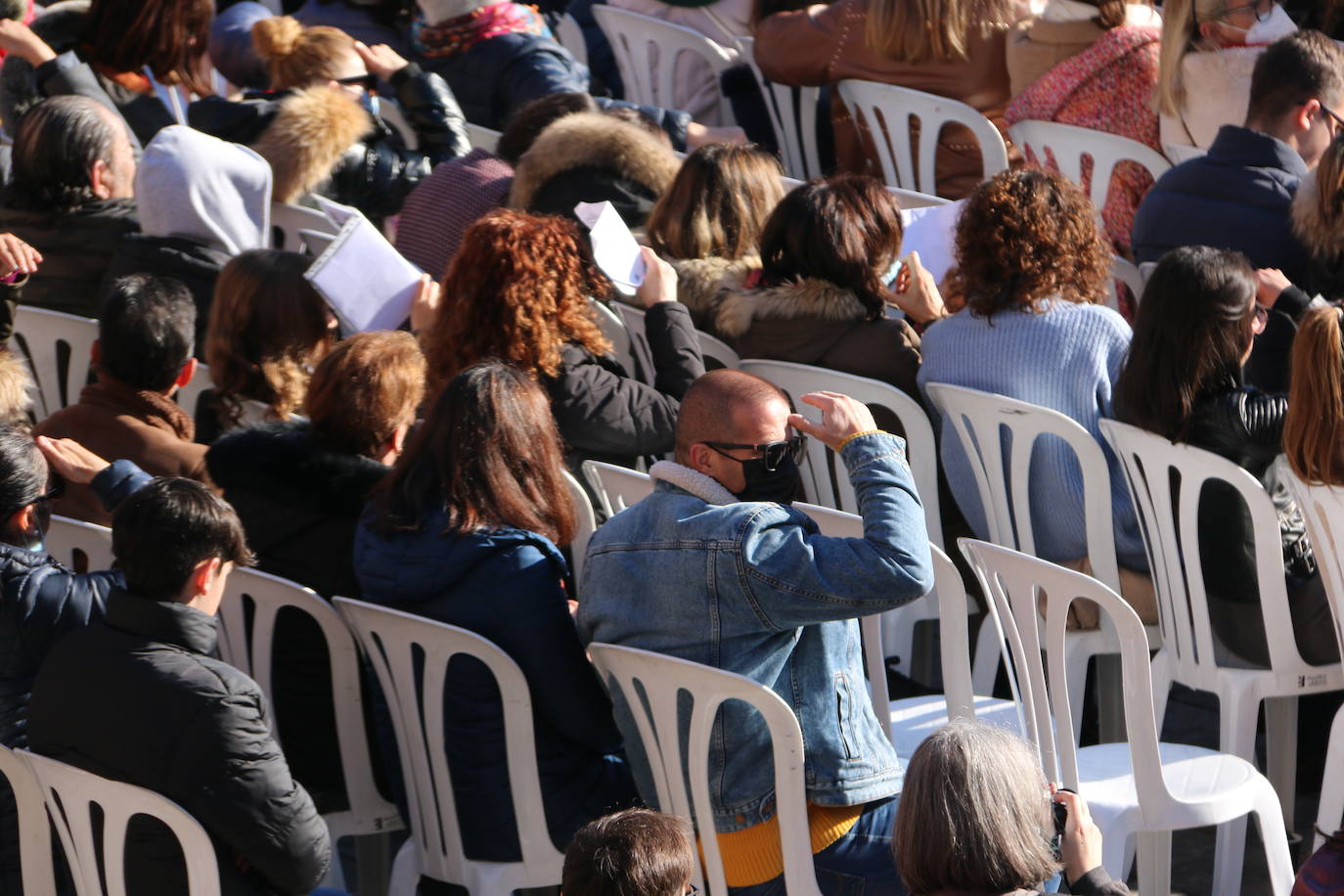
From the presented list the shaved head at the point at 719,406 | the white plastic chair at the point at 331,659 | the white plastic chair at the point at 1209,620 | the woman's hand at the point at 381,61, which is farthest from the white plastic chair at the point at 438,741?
the woman's hand at the point at 381,61

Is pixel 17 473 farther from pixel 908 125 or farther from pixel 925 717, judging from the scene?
pixel 908 125

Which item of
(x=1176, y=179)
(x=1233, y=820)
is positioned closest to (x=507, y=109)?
(x=1176, y=179)

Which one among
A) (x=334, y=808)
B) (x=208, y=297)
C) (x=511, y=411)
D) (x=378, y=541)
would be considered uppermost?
(x=511, y=411)

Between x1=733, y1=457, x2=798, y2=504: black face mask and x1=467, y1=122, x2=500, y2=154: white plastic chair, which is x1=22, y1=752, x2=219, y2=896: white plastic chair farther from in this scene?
x1=467, y1=122, x2=500, y2=154: white plastic chair

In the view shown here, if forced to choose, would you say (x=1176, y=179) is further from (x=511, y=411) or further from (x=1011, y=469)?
(x=511, y=411)

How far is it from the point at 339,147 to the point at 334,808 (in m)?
2.74

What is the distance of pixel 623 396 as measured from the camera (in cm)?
412

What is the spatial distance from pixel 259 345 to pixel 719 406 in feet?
5.49

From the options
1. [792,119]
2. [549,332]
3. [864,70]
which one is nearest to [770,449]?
[549,332]

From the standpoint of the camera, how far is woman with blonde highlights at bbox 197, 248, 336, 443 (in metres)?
4.24

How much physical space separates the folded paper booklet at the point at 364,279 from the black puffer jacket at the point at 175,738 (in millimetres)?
1428

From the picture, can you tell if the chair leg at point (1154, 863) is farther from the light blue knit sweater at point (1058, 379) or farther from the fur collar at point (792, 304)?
the fur collar at point (792, 304)

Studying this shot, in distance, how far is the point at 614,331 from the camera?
5.09 metres

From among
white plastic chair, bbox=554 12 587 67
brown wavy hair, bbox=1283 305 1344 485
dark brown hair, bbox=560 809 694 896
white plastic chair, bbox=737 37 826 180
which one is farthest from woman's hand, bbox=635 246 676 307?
white plastic chair, bbox=554 12 587 67
